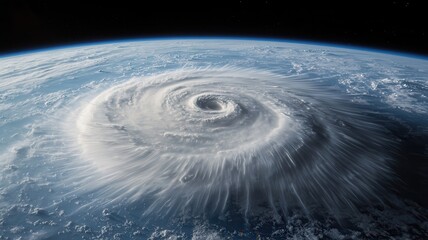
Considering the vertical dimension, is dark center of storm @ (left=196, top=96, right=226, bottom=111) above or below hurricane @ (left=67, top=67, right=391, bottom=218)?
above

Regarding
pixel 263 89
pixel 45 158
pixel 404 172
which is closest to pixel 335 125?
pixel 404 172

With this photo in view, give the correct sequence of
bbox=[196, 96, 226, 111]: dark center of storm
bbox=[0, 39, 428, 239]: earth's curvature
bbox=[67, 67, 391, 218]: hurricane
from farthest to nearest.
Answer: bbox=[196, 96, 226, 111]: dark center of storm, bbox=[67, 67, 391, 218]: hurricane, bbox=[0, 39, 428, 239]: earth's curvature

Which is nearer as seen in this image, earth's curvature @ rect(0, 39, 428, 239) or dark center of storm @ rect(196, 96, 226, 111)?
earth's curvature @ rect(0, 39, 428, 239)

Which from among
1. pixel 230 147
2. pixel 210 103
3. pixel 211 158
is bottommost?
pixel 211 158

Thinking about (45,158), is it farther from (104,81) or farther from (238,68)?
(238,68)

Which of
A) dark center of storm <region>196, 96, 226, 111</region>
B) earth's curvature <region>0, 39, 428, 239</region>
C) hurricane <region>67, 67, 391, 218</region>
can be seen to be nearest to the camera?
earth's curvature <region>0, 39, 428, 239</region>

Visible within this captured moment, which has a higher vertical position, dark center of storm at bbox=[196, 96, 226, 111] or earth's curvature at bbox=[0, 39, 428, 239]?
dark center of storm at bbox=[196, 96, 226, 111]

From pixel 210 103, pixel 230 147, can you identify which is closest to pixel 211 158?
pixel 230 147

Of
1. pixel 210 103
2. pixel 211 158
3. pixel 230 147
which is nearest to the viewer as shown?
pixel 211 158

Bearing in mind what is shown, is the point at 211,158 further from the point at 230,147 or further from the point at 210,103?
the point at 210,103
